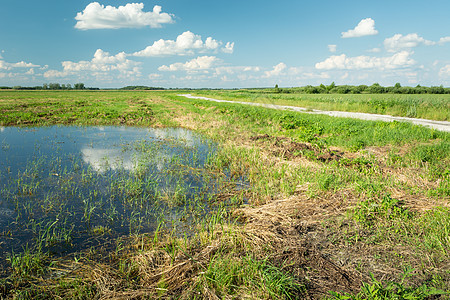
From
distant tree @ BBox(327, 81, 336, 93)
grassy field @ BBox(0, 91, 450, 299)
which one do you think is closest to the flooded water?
grassy field @ BBox(0, 91, 450, 299)

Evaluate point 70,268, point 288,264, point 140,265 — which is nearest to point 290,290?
point 288,264

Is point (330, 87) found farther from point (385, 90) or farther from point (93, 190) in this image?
point (93, 190)

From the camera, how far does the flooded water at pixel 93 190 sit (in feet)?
16.5

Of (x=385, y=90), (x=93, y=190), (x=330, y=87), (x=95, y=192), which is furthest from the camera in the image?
(x=330, y=87)

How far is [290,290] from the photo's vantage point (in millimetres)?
3262

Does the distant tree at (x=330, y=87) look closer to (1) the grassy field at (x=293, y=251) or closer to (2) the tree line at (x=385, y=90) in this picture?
(2) the tree line at (x=385, y=90)

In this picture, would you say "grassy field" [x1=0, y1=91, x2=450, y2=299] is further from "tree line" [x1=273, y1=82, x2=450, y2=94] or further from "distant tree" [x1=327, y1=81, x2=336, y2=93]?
"distant tree" [x1=327, y1=81, x2=336, y2=93]

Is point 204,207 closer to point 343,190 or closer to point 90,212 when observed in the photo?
point 90,212

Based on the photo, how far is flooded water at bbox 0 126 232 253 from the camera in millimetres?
5031

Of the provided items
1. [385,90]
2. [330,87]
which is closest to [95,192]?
[385,90]

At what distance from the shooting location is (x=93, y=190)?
23.4 ft

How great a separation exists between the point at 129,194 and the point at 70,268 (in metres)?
3.03

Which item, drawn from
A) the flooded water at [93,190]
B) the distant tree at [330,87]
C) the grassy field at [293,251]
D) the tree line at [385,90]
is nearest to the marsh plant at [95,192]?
the flooded water at [93,190]

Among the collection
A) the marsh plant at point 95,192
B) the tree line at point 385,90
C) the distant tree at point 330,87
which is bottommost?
the marsh plant at point 95,192
